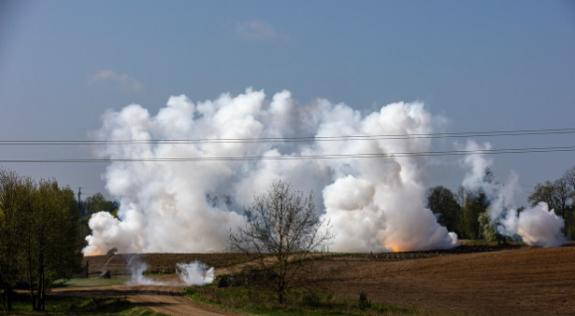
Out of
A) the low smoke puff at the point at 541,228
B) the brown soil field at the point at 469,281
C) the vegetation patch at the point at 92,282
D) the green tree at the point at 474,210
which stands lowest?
the brown soil field at the point at 469,281

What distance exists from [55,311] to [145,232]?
51970mm

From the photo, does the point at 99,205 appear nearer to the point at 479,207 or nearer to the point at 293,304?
the point at 479,207

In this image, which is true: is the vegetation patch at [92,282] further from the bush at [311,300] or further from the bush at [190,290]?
the bush at [311,300]

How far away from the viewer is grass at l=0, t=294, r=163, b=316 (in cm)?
4434

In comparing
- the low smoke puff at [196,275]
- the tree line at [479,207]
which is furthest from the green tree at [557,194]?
the low smoke puff at [196,275]

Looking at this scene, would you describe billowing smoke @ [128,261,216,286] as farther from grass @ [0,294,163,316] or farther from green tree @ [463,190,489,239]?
green tree @ [463,190,489,239]

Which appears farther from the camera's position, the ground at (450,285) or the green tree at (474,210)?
the green tree at (474,210)

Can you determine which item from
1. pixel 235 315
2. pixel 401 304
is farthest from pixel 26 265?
pixel 401 304

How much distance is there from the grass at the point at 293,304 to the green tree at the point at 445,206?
8539cm

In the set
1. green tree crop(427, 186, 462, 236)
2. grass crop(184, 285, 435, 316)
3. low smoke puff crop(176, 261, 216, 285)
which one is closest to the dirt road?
grass crop(184, 285, 435, 316)

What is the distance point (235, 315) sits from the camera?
3978 centimetres

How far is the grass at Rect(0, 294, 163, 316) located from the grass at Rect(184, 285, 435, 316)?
6190 millimetres

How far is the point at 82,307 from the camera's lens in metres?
49.2

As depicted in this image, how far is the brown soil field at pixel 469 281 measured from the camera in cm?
4519
